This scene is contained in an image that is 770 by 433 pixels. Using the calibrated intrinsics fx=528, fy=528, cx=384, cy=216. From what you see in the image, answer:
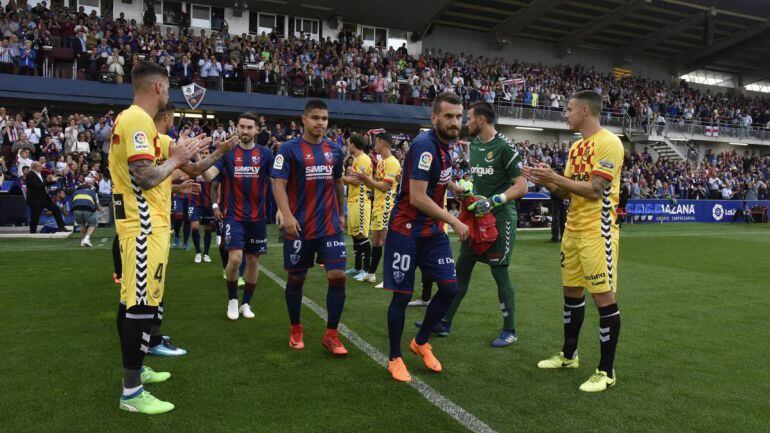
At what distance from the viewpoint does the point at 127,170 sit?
3.73m

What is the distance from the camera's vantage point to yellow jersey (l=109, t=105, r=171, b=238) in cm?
365

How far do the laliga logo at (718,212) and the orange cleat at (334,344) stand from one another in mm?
30323

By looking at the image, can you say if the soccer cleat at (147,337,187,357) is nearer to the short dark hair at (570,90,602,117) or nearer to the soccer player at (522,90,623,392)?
the soccer player at (522,90,623,392)

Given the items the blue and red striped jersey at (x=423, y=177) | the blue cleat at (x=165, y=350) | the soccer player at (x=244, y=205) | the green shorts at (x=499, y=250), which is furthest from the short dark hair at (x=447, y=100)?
the blue cleat at (x=165, y=350)

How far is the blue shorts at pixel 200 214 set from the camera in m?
10.8

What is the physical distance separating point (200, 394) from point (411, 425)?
1.70 meters

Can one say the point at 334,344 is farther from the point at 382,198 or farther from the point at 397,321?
the point at 382,198

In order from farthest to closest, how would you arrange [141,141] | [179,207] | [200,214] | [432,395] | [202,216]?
[179,207] < [200,214] < [202,216] < [432,395] < [141,141]

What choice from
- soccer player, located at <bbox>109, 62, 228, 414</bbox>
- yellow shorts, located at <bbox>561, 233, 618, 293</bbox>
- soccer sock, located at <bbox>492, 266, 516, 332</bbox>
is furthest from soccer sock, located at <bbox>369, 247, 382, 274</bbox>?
soccer player, located at <bbox>109, 62, 228, 414</bbox>

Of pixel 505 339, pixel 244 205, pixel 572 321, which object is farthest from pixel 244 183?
pixel 572 321

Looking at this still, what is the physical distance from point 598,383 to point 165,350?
3.93 meters

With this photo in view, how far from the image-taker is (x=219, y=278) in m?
9.13

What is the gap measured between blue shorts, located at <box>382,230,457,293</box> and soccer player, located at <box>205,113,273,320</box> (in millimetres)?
2471

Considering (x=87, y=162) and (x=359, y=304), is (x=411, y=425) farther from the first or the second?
(x=87, y=162)
